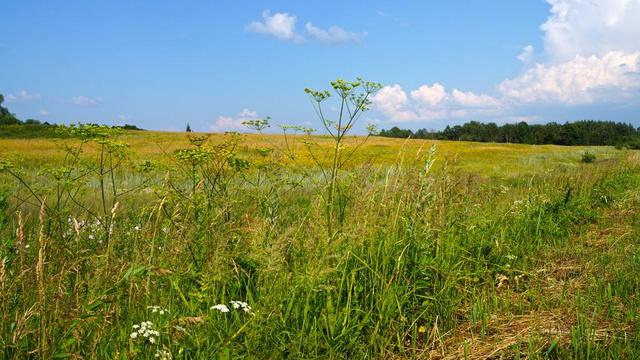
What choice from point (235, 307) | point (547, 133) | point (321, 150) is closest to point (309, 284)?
point (235, 307)

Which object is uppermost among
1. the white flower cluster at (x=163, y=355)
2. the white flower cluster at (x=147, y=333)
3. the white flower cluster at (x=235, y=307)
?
the white flower cluster at (x=235, y=307)

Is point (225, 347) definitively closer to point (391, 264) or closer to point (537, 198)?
point (391, 264)

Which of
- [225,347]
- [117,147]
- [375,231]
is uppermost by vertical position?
[117,147]

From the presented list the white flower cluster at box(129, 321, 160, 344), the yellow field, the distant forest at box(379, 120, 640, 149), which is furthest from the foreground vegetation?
the distant forest at box(379, 120, 640, 149)

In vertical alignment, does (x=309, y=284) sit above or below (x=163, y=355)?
above

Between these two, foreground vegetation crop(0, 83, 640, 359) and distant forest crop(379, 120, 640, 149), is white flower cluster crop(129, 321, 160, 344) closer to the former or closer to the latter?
foreground vegetation crop(0, 83, 640, 359)

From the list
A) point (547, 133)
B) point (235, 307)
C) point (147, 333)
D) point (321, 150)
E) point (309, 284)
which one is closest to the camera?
point (147, 333)

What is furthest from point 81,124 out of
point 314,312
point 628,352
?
point 628,352

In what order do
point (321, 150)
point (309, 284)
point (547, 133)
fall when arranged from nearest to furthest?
1. point (309, 284)
2. point (321, 150)
3. point (547, 133)

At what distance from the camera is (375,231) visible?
458 centimetres

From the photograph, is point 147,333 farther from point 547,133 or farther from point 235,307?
point 547,133

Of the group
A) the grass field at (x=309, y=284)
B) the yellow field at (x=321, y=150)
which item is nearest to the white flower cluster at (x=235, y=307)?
the grass field at (x=309, y=284)

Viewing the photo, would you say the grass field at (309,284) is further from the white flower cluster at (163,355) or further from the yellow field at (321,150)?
the yellow field at (321,150)

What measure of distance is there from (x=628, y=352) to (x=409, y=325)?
1488 millimetres
